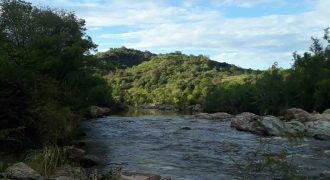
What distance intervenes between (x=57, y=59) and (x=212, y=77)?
120 meters

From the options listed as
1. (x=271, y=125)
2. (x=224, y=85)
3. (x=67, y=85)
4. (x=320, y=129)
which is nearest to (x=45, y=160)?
(x=271, y=125)

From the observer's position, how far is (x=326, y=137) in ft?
113

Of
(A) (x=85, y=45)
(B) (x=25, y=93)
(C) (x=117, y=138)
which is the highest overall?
(A) (x=85, y=45)

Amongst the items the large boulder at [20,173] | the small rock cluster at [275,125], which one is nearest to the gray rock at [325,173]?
the large boulder at [20,173]

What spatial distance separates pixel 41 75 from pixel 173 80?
142 metres

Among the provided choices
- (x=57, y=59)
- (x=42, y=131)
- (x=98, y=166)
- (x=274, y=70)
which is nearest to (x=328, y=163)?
(x=98, y=166)

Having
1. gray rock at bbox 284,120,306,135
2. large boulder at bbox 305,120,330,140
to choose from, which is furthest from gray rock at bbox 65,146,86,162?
large boulder at bbox 305,120,330,140

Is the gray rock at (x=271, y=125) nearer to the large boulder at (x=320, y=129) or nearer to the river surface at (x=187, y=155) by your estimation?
the large boulder at (x=320, y=129)

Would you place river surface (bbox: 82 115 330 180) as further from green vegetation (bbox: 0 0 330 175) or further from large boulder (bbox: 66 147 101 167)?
green vegetation (bbox: 0 0 330 175)

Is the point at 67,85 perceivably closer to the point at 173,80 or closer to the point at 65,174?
the point at 65,174

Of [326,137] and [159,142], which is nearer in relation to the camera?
[159,142]

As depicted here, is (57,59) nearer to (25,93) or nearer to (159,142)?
(159,142)

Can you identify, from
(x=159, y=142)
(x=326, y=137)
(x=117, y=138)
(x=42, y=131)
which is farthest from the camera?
(x=326, y=137)

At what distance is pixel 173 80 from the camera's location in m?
169
